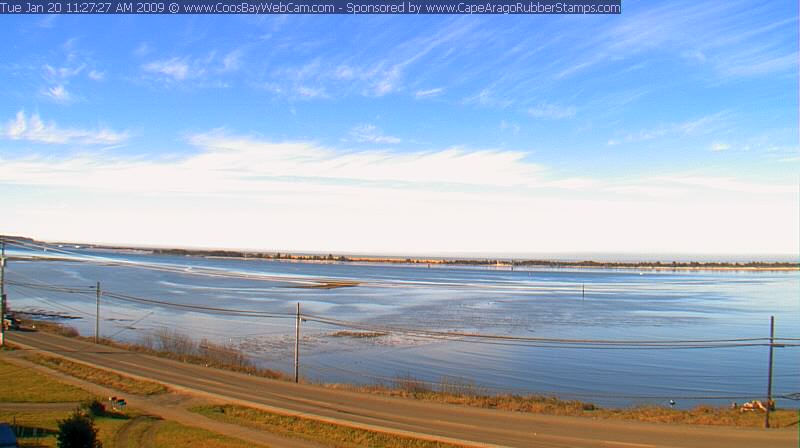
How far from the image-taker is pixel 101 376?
22.4 meters

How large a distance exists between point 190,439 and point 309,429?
2.96 meters

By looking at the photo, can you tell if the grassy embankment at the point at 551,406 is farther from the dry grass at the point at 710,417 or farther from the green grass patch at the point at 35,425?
the green grass patch at the point at 35,425

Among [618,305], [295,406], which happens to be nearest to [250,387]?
[295,406]

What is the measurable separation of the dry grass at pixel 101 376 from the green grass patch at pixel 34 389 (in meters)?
1.06

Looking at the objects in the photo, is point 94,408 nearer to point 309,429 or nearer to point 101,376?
point 309,429

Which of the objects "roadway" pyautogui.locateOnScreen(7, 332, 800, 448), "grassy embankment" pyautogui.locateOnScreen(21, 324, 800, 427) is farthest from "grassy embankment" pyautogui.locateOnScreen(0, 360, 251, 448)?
"grassy embankment" pyautogui.locateOnScreen(21, 324, 800, 427)

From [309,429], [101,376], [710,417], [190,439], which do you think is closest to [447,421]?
[309,429]

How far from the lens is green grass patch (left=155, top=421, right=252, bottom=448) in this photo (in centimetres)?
1433

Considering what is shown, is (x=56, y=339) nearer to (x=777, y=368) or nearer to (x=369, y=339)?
(x=369, y=339)

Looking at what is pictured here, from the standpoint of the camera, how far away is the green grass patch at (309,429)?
1452cm

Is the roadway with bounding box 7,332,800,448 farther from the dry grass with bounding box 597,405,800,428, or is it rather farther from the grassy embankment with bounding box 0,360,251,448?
the grassy embankment with bounding box 0,360,251,448

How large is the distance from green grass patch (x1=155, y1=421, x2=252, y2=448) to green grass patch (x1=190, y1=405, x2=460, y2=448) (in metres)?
1.21

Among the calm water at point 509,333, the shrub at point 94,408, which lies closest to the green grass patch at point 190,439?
the shrub at point 94,408

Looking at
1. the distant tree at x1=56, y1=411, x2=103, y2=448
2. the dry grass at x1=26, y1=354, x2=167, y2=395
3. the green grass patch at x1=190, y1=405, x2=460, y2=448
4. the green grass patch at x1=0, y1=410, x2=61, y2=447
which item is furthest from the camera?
the dry grass at x1=26, y1=354, x2=167, y2=395
